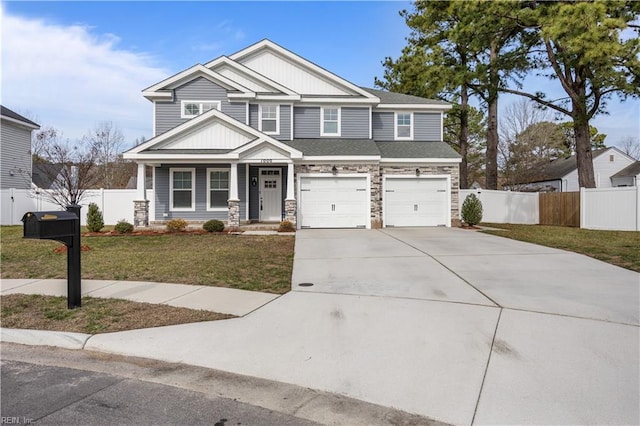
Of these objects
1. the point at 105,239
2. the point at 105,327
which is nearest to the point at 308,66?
the point at 105,239

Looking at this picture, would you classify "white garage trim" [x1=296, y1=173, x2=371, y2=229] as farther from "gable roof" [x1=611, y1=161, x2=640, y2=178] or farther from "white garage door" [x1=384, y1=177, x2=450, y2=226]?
"gable roof" [x1=611, y1=161, x2=640, y2=178]

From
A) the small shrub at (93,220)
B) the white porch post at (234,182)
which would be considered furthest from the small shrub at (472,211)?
the small shrub at (93,220)

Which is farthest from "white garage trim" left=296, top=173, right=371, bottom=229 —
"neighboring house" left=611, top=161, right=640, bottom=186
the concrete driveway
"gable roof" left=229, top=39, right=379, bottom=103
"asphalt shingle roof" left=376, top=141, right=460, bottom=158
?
"neighboring house" left=611, top=161, right=640, bottom=186

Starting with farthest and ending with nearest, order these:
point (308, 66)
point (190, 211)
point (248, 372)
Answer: point (308, 66)
point (190, 211)
point (248, 372)

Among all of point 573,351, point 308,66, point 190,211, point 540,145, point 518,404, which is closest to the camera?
point 518,404

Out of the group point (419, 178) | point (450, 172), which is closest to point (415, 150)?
point (419, 178)

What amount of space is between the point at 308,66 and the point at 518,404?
62.6ft

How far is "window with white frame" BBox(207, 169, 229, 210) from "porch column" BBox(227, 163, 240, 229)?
125 cm

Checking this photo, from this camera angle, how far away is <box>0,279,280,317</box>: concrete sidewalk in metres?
6.05

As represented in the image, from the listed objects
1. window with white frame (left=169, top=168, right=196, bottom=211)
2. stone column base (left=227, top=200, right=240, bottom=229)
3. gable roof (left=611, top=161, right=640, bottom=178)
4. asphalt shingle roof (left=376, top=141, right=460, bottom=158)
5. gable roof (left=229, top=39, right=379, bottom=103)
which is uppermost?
gable roof (left=229, top=39, right=379, bottom=103)

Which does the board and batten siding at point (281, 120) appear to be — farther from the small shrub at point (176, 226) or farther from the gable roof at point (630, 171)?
the gable roof at point (630, 171)

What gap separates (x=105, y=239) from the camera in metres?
13.9

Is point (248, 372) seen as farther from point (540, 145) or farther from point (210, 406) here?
point (540, 145)

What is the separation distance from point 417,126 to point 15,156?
81.3 feet
